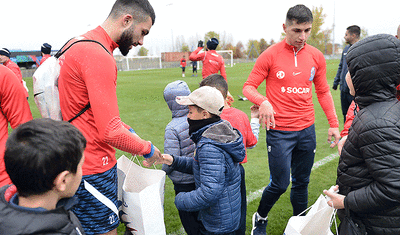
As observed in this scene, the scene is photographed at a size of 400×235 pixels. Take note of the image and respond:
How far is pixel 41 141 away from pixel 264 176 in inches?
146

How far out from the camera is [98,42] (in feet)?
5.49

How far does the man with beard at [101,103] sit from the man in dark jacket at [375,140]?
1.26 metres

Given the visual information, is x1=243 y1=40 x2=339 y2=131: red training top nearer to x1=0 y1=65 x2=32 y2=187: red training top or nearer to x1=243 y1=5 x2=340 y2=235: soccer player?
x1=243 y1=5 x2=340 y2=235: soccer player

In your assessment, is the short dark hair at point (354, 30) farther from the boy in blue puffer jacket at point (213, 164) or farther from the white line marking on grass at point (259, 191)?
the boy in blue puffer jacket at point (213, 164)

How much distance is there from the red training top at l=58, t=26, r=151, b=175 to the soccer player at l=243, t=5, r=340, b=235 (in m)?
1.49

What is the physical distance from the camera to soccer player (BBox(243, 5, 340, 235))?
275cm

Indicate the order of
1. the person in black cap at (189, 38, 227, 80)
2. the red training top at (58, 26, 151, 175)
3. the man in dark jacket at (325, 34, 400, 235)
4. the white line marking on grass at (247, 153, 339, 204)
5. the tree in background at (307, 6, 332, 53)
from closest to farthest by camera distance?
1. the man in dark jacket at (325, 34, 400, 235)
2. the red training top at (58, 26, 151, 175)
3. the white line marking on grass at (247, 153, 339, 204)
4. the person in black cap at (189, 38, 227, 80)
5. the tree in background at (307, 6, 332, 53)

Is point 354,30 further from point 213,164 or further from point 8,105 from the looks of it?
point 8,105

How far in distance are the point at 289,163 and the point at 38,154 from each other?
2.38m

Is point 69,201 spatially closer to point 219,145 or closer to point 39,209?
point 39,209

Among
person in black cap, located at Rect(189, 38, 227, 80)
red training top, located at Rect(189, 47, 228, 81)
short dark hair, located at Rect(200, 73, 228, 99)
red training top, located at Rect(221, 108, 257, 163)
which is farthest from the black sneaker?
red training top, located at Rect(189, 47, 228, 81)

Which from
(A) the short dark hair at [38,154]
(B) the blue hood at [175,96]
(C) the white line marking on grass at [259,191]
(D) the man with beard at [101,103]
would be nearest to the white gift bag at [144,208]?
(D) the man with beard at [101,103]

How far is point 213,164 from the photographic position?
1744 mm

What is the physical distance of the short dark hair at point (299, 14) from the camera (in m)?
2.62
